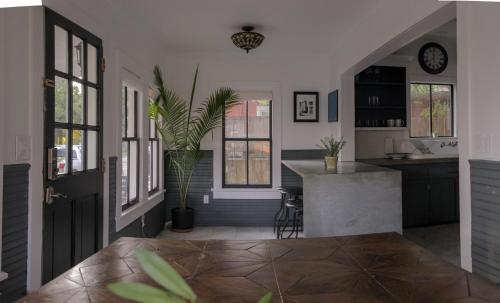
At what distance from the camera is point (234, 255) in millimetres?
1255

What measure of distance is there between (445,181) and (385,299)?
14.6 feet

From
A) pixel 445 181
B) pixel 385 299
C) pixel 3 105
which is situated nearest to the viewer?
pixel 385 299

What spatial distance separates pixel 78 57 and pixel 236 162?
2.94 m

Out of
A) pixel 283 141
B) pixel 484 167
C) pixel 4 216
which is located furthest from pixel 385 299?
pixel 283 141

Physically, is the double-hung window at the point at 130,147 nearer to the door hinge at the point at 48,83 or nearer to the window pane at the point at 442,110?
the door hinge at the point at 48,83

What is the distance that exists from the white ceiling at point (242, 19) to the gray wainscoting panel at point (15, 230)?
187 centimetres

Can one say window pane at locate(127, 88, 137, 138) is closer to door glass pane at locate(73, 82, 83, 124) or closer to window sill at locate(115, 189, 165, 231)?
window sill at locate(115, 189, 165, 231)

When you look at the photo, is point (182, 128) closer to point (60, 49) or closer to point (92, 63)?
point (92, 63)

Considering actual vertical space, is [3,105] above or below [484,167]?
above

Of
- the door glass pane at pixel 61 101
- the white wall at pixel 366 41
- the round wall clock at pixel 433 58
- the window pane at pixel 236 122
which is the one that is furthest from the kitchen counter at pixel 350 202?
the round wall clock at pixel 433 58

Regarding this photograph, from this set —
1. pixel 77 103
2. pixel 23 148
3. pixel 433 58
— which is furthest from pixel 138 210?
pixel 433 58

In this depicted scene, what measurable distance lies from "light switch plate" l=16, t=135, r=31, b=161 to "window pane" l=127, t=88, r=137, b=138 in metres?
1.73

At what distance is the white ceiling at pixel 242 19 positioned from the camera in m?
3.25

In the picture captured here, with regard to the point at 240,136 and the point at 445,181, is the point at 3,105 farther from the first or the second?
the point at 445,181
